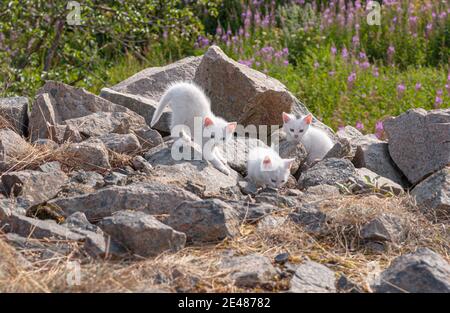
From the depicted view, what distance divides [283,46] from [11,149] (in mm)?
6508

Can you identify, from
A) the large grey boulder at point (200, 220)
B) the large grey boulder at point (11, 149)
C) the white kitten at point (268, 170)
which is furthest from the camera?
the white kitten at point (268, 170)

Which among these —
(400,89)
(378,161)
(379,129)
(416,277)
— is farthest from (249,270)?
(400,89)

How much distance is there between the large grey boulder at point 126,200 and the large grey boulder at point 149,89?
7.73 ft

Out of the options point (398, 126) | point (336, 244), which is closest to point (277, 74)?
point (398, 126)

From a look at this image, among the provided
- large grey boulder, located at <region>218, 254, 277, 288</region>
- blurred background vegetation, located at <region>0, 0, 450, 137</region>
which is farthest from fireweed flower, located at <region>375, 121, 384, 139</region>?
large grey boulder, located at <region>218, 254, 277, 288</region>

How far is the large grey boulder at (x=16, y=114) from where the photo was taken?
6562mm

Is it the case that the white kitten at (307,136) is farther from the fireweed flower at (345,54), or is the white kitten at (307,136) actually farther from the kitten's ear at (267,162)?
the fireweed flower at (345,54)

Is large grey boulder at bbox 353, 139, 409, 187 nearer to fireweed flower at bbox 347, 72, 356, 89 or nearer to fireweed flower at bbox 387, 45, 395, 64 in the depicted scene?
fireweed flower at bbox 347, 72, 356, 89

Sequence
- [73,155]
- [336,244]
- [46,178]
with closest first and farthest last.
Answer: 1. [336,244]
2. [46,178]
3. [73,155]

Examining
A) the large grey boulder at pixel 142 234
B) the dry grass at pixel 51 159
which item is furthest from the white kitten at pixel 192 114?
the large grey boulder at pixel 142 234
